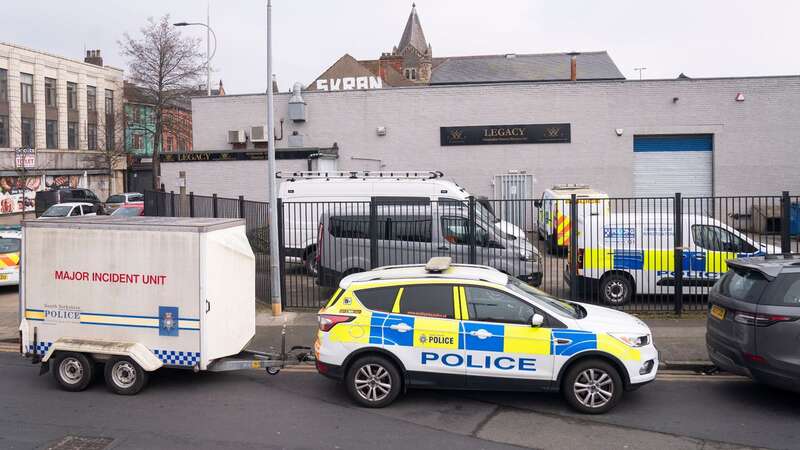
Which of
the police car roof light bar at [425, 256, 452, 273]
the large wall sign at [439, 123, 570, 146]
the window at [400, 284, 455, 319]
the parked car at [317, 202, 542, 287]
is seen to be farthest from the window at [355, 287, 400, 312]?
the large wall sign at [439, 123, 570, 146]

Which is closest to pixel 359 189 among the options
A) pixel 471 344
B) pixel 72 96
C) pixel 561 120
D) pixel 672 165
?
pixel 471 344

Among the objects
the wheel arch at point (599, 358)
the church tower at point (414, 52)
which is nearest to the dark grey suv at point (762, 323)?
the wheel arch at point (599, 358)

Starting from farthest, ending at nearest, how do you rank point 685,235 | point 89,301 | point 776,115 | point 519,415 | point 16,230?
1. point 776,115
2. point 16,230
3. point 685,235
4. point 89,301
5. point 519,415

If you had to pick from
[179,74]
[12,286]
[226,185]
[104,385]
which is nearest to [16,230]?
[12,286]

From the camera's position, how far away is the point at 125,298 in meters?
8.23

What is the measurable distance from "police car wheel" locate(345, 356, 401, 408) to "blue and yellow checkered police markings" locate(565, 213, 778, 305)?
20.3ft

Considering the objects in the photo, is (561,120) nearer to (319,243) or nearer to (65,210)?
(319,243)

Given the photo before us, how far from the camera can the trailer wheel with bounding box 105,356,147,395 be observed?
824 cm

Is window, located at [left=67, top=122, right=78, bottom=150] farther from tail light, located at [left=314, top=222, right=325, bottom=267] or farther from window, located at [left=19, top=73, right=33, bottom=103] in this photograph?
tail light, located at [left=314, top=222, right=325, bottom=267]

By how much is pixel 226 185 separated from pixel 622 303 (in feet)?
60.5

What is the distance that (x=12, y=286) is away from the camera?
16.9 meters

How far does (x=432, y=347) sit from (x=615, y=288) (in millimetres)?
6401

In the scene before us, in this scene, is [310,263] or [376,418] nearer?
[376,418]

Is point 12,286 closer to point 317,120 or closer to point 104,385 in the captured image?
point 104,385
